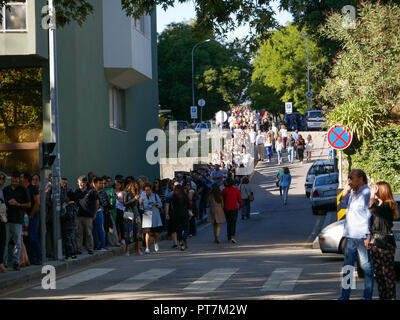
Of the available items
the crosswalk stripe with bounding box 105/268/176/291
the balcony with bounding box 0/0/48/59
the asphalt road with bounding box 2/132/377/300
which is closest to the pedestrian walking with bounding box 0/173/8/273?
the asphalt road with bounding box 2/132/377/300

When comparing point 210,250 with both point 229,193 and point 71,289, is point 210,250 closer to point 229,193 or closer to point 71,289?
point 229,193

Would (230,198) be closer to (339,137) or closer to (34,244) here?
(339,137)

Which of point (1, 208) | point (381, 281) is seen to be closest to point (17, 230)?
point (1, 208)

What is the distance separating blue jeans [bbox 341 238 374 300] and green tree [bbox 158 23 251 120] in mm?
64354

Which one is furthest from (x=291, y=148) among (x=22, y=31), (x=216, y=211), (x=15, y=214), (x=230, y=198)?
(x=15, y=214)

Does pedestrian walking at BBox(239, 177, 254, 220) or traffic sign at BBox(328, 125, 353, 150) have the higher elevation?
traffic sign at BBox(328, 125, 353, 150)

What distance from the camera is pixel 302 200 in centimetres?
3538

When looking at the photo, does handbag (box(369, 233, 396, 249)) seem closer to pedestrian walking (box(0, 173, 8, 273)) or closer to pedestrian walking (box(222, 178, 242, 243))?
pedestrian walking (box(0, 173, 8, 273))

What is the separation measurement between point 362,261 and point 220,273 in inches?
172

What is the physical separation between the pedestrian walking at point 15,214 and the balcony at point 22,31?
292 inches

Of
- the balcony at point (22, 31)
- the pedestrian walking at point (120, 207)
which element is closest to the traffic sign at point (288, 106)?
the balcony at point (22, 31)

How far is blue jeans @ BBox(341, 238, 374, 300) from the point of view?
1045 cm

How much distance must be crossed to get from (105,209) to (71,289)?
6.46m

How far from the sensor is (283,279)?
13383 millimetres
